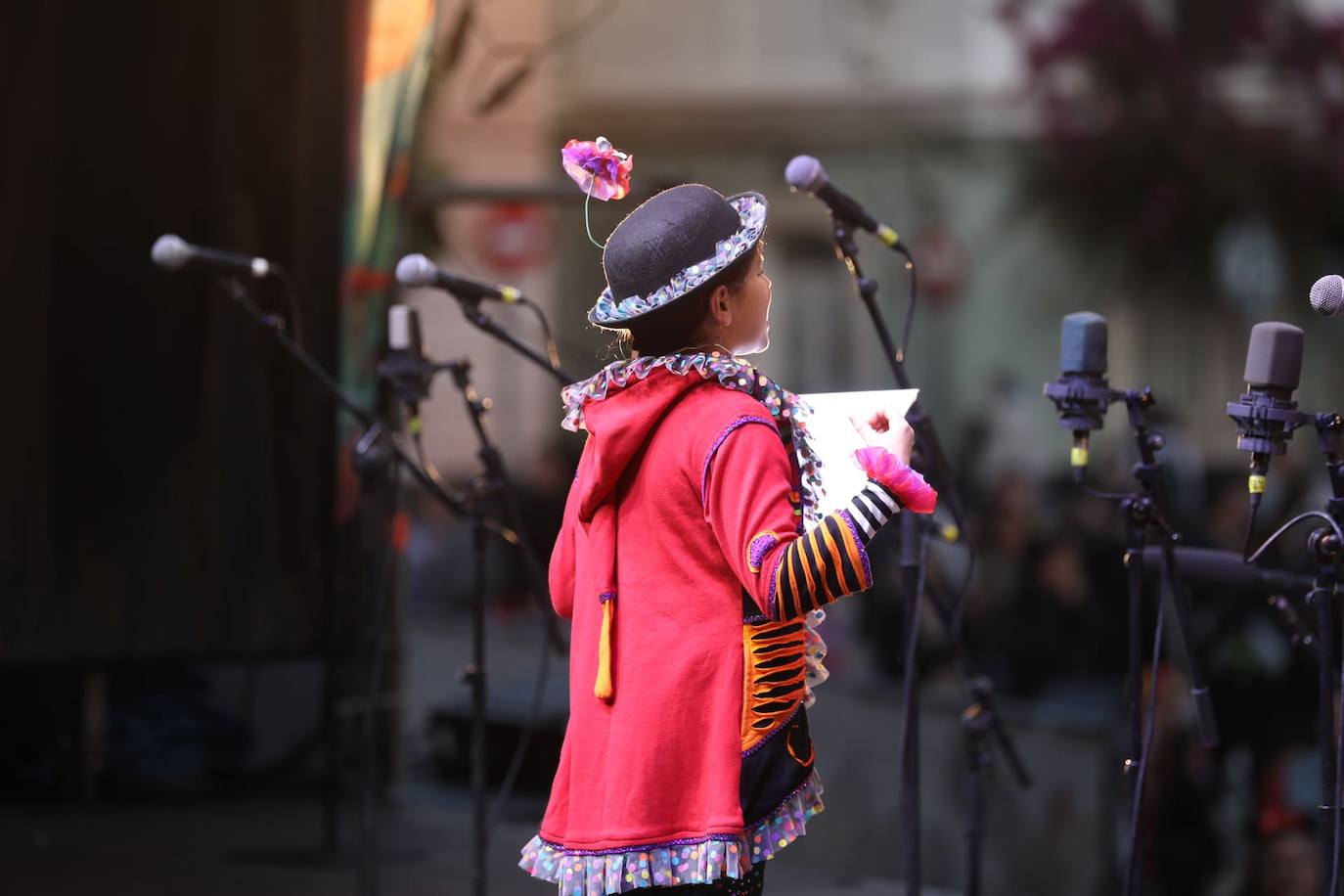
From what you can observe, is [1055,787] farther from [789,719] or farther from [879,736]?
[789,719]

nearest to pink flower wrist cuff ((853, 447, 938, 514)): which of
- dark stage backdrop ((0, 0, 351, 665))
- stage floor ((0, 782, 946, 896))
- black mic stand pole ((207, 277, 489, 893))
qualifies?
black mic stand pole ((207, 277, 489, 893))

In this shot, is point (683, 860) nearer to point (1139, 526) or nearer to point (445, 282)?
point (1139, 526)

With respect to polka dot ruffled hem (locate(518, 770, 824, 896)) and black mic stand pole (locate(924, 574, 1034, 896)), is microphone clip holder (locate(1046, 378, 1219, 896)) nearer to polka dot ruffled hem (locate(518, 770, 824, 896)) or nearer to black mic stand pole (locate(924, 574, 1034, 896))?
black mic stand pole (locate(924, 574, 1034, 896))

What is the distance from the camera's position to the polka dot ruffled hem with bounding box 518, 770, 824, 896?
→ 2.62m

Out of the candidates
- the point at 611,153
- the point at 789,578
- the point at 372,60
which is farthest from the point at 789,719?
the point at 372,60

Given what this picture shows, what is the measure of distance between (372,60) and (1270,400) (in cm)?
358

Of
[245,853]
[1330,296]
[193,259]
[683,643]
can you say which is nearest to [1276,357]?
[1330,296]

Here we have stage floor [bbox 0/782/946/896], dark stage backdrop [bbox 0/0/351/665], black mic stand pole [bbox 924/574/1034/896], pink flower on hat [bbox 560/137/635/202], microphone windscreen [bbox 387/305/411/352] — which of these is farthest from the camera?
dark stage backdrop [bbox 0/0/351/665]

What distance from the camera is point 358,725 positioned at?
6031 mm

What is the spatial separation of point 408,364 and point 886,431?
1.94 metres

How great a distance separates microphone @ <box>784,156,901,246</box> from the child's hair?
874 millimetres

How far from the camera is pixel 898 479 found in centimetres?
256

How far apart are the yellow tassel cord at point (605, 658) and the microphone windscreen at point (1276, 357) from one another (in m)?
1.23

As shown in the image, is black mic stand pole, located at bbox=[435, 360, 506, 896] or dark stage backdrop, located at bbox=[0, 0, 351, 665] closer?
black mic stand pole, located at bbox=[435, 360, 506, 896]
